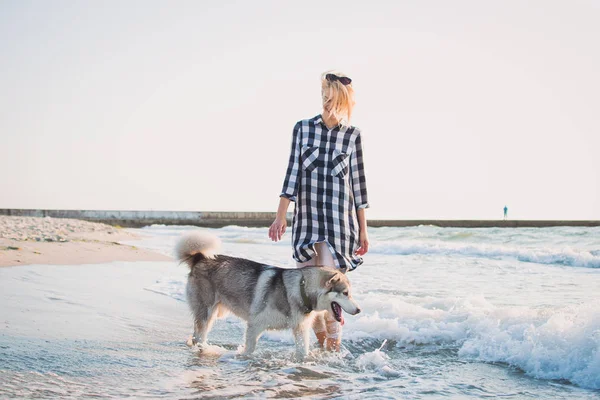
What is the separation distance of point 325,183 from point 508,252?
14634 mm

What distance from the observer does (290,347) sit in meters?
5.53

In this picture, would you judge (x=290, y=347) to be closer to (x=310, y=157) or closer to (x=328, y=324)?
(x=328, y=324)

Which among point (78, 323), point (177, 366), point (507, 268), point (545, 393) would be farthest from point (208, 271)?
point (507, 268)

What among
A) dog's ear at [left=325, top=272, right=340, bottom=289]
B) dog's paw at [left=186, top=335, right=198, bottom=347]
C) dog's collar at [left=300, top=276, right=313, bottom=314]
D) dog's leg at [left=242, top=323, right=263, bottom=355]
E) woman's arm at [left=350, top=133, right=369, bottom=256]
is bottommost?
dog's paw at [left=186, top=335, right=198, bottom=347]

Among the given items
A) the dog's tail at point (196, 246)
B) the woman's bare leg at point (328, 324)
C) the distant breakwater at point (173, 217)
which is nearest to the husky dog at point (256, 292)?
the dog's tail at point (196, 246)

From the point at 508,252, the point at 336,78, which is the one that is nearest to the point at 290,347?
the point at 336,78

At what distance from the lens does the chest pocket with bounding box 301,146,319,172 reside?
4.43 meters

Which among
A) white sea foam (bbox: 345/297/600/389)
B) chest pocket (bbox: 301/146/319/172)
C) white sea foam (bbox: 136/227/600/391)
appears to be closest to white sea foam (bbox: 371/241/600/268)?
white sea foam (bbox: 136/227/600/391)

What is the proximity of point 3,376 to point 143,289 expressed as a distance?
15.2ft

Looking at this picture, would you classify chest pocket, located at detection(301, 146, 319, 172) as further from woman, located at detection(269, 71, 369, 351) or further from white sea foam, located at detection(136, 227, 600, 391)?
white sea foam, located at detection(136, 227, 600, 391)

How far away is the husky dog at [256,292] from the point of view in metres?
4.37

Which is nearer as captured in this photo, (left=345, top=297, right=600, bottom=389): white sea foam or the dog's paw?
(left=345, top=297, right=600, bottom=389): white sea foam

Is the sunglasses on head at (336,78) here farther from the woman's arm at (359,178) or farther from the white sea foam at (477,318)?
the white sea foam at (477,318)

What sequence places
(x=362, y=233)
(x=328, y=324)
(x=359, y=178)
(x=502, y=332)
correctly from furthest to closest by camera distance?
(x=502, y=332), (x=328, y=324), (x=362, y=233), (x=359, y=178)
